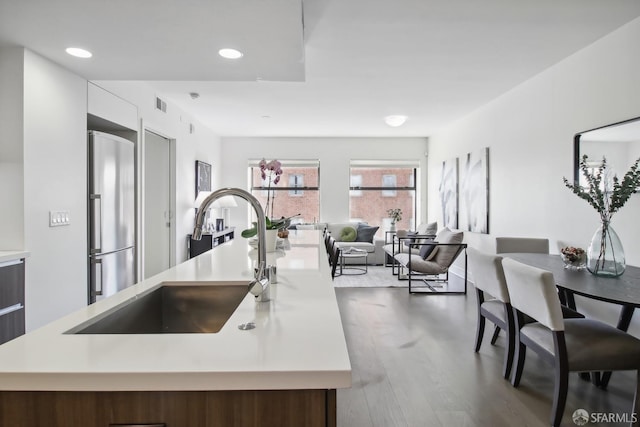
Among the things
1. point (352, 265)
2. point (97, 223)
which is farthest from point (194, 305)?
point (352, 265)

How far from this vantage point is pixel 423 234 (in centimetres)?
676

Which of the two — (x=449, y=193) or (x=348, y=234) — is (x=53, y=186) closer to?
(x=348, y=234)

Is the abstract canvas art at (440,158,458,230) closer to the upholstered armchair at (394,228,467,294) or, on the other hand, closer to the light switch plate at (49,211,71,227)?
the upholstered armchair at (394,228,467,294)

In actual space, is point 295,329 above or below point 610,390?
above

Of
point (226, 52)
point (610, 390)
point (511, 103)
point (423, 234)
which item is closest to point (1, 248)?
point (226, 52)

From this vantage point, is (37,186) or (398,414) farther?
(37,186)

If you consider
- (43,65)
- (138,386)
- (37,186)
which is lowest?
(138,386)

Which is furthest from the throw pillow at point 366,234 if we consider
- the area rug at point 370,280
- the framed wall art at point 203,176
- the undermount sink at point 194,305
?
the undermount sink at point 194,305

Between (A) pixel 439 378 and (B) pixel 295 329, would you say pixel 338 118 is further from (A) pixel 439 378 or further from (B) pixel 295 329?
(B) pixel 295 329

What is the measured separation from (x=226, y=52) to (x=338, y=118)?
3.71 metres

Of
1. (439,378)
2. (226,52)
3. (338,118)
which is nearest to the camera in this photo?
(439,378)

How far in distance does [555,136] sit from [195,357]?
4164mm

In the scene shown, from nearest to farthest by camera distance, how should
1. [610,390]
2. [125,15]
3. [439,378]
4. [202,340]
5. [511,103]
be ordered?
[202,340]
[125,15]
[610,390]
[439,378]
[511,103]

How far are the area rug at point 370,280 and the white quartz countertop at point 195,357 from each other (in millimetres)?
4448
